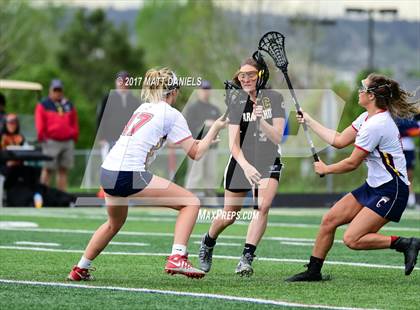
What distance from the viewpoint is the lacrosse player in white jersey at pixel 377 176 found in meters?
8.86

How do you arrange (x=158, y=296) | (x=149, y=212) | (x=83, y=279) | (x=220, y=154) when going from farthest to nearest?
(x=220, y=154), (x=149, y=212), (x=83, y=279), (x=158, y=296)

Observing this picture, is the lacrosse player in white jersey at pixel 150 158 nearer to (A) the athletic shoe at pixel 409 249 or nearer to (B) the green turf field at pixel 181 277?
(B) the green turf field at pixel 181 277

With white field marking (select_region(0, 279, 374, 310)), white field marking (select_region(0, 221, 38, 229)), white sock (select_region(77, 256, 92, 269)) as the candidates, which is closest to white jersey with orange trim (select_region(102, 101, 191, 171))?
white sock (select_region(77, 256, 92, 269))

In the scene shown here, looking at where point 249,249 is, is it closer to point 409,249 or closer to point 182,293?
point 409,249

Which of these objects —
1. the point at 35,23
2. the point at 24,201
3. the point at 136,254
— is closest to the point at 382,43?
the point at 35,23

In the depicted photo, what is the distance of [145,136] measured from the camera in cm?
857

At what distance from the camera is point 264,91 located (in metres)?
9.73

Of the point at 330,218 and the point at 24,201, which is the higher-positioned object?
the point at 330,218

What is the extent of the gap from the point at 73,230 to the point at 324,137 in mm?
5489

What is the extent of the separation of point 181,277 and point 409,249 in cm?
191

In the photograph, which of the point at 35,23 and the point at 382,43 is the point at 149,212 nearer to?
the point at 35,23

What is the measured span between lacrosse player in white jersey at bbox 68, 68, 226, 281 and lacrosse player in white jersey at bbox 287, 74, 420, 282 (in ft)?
3.44

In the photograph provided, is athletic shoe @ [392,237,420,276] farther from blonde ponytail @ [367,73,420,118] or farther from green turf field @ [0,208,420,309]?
blonde ponytail @ [367,73,420,118]

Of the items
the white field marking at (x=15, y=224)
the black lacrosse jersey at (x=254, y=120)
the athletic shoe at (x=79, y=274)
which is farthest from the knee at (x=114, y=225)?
the white field marking at (x=15, y=224)
